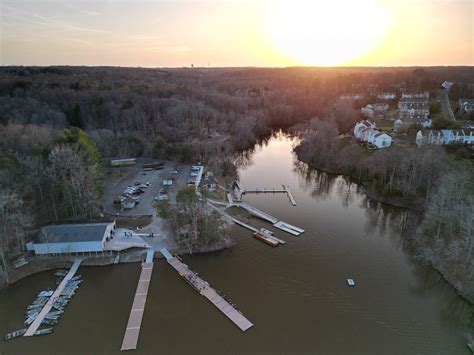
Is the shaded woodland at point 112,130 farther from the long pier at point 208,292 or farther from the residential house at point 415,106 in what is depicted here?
the long pier at point 208,292

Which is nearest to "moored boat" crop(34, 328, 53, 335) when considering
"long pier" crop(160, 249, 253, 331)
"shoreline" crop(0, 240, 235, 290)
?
"shoreline" crop(0, 240, 235, 290)

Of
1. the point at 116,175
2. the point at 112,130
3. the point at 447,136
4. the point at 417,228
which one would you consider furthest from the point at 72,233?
the point at 447,136

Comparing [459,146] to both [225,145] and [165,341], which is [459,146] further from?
[165,341]

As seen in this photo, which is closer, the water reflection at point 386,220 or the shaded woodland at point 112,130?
the water reflection at point 386,220

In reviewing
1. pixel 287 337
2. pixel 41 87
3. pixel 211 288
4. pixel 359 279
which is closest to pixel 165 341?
pixel 211 288

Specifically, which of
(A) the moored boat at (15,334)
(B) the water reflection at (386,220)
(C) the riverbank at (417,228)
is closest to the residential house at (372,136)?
(C) the riverbank at (417,228)

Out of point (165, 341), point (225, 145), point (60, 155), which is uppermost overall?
point (60, 155)
